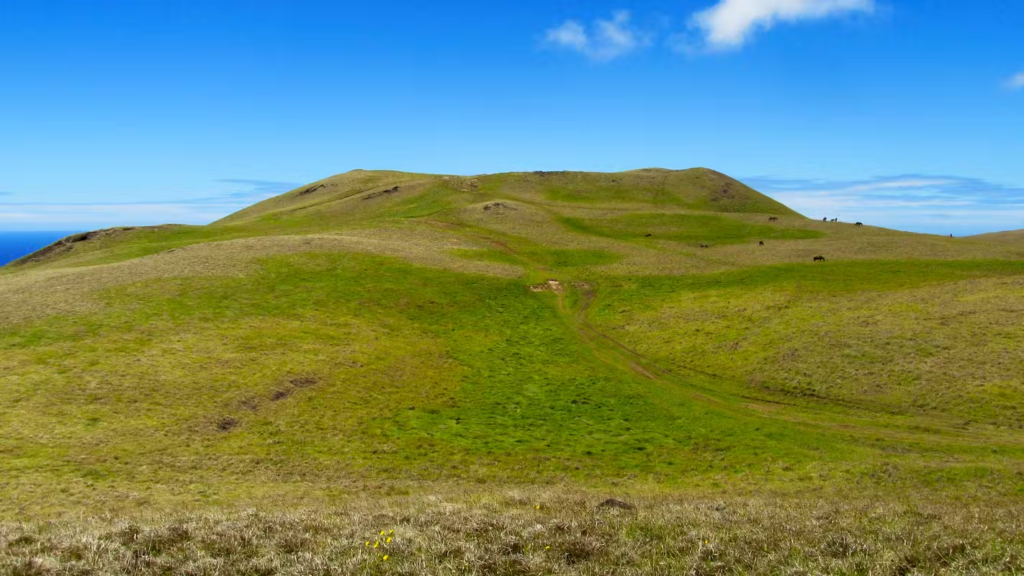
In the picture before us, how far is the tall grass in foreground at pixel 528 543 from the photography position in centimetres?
1241

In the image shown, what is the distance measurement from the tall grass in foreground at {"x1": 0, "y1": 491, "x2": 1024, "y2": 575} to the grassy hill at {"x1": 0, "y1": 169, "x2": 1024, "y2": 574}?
5.2 inches

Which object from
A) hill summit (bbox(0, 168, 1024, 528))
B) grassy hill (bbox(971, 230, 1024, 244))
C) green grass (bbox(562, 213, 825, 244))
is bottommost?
hill summit (bbox(0, 168, 1024, 528))

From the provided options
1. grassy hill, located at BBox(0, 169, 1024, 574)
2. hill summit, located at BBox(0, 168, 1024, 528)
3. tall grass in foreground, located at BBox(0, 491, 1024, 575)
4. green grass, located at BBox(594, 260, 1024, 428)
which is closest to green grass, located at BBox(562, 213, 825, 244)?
hill summit, located at BBox(0, 168, 1024, 528)

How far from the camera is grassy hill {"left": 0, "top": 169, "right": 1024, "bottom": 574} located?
19312mm

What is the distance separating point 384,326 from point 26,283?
38599 millimetres

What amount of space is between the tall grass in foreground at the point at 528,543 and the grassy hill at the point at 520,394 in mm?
132

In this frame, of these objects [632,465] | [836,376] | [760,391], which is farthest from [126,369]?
[836,376]

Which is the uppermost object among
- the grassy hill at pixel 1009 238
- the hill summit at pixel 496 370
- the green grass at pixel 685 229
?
the grassy hill at pixel 1009 238

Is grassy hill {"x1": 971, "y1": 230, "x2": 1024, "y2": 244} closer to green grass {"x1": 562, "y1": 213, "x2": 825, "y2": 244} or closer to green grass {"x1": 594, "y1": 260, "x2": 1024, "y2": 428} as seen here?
green grass {"x1": 562, "y1": 213, "x2": 825, "y2": 244}

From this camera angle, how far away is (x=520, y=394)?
4225 cm

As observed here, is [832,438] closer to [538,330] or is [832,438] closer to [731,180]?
[538,330]

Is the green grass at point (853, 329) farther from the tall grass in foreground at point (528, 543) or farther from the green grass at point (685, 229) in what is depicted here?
the green grass at point (685, 229)

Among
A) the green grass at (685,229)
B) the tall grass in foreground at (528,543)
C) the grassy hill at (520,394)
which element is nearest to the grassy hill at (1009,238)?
the green grass at (685,229)

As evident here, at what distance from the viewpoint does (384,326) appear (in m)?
54.0
